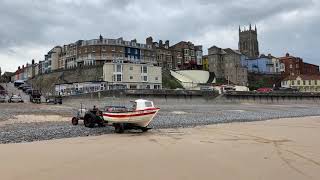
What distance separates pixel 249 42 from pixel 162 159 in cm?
18159

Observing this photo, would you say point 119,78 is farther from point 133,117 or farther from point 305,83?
point 305,83

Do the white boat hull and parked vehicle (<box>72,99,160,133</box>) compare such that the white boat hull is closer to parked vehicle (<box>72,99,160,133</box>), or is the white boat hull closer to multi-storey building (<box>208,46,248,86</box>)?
parked vehicle (<box>72,99,160,133</box>)

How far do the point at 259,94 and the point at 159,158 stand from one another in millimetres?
76515

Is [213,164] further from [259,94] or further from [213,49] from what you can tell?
[213,49]

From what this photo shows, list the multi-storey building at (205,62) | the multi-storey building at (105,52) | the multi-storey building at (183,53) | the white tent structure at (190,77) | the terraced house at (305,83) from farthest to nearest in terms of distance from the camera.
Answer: the multi-storey building at (205,62), the terraced house at (305,83), the multi-storey building at (183,53), the multi-storey building at (105,52), the white tent structure at (190,77)

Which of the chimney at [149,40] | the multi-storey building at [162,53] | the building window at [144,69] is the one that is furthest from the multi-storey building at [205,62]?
the building window at [144,69]

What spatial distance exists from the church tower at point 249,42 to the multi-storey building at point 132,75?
98397 mm

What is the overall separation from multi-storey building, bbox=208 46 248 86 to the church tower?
159 ft

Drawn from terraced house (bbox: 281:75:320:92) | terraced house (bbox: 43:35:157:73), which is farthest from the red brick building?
terraced house (bbox: 43:35:157:73)

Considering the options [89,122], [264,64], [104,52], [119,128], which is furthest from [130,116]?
[264,64]

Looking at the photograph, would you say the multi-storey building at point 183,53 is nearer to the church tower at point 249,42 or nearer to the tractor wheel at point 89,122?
the church tower at point 249,42

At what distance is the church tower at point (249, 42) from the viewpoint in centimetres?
18888

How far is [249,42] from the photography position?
624 feet

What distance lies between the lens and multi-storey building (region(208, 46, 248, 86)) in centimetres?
13512
